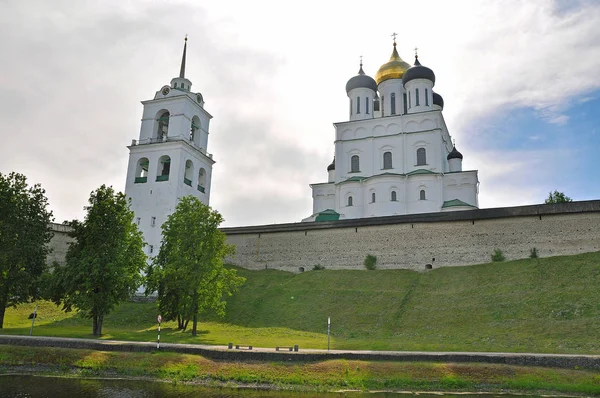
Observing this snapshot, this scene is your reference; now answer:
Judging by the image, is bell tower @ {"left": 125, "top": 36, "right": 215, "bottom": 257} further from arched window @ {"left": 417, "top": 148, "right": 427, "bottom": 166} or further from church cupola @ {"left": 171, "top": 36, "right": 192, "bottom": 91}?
arched window @ {"left": 417, "top": 148, "right": 427, "bottom": 166}

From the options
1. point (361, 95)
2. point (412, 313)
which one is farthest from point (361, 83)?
point (412, 313)

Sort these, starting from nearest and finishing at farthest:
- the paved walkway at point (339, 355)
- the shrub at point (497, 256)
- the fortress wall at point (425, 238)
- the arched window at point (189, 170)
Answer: the paved walkway at point (339, 355) → the fortress wall at point (425, 238) → the shrub at point (497, 256) → the arched window at point (189, 170)

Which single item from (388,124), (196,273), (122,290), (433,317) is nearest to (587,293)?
(433,317)

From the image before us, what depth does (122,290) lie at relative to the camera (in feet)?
78.6

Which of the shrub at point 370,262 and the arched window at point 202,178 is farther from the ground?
the arched window at point 202,178

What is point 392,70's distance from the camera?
5172cm

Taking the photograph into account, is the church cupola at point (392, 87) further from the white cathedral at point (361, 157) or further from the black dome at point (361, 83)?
the black dome at point (361, 83)

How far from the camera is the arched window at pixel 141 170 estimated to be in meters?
40.9

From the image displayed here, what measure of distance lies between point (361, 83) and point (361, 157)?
28.3 ft

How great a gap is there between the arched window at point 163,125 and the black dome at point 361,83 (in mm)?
20246

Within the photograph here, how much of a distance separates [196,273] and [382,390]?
1277cm

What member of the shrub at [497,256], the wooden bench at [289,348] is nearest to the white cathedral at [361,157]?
the shrub at [497,256]

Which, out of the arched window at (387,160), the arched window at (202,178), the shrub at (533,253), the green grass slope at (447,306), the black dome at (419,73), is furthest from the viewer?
the black dome at (419,73)

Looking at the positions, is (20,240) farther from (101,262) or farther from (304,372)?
(304,372)
